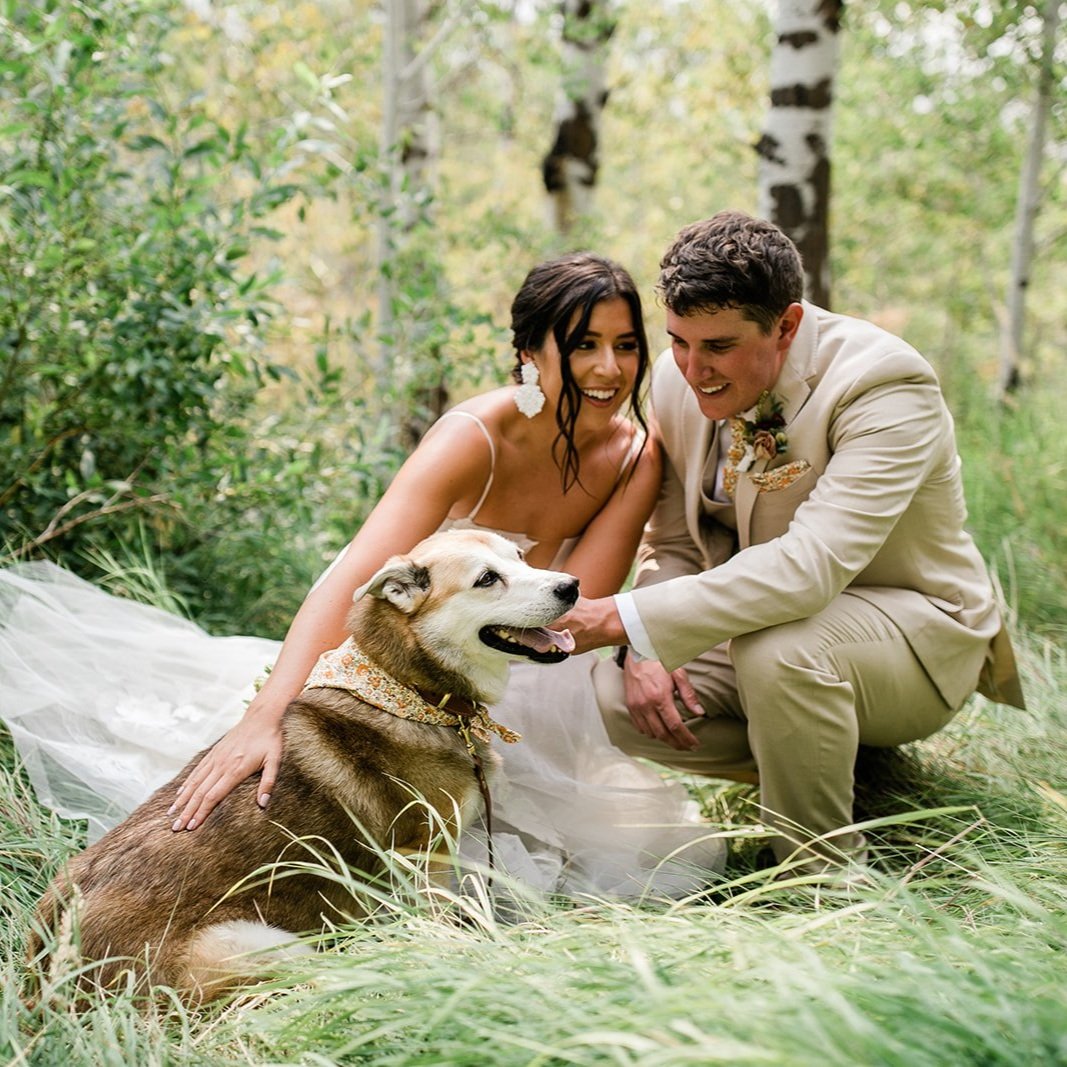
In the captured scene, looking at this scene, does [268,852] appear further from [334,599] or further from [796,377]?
[796,377]

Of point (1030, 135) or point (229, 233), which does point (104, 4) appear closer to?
point (229, 233)

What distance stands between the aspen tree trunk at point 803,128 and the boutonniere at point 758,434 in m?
2.24

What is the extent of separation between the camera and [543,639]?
3.05 m

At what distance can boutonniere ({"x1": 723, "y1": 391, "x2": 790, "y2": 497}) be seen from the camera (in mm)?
3377

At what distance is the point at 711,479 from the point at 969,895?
162 cm

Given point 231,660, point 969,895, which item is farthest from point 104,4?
point 969,895

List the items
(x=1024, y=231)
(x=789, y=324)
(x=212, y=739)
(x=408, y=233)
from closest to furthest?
(x=789, y=324)
(x=212, y=739)
(x=408, y=233)
(x=1024, y=231)

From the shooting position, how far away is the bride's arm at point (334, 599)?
274 cm

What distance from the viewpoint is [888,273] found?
16.1 metres

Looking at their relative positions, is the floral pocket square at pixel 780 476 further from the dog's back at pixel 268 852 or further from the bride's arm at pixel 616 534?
the dog's back at pixel 268 852

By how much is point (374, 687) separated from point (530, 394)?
48.2 inches

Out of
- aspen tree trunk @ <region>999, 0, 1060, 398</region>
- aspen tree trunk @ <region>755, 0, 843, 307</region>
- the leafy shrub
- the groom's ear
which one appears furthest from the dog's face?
aspen tree trunk @ <region>999, 0, 1060, 398</region>

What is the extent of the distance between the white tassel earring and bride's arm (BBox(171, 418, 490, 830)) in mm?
188

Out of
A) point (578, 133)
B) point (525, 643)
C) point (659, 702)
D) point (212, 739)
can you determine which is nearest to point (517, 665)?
point (659, 702)
